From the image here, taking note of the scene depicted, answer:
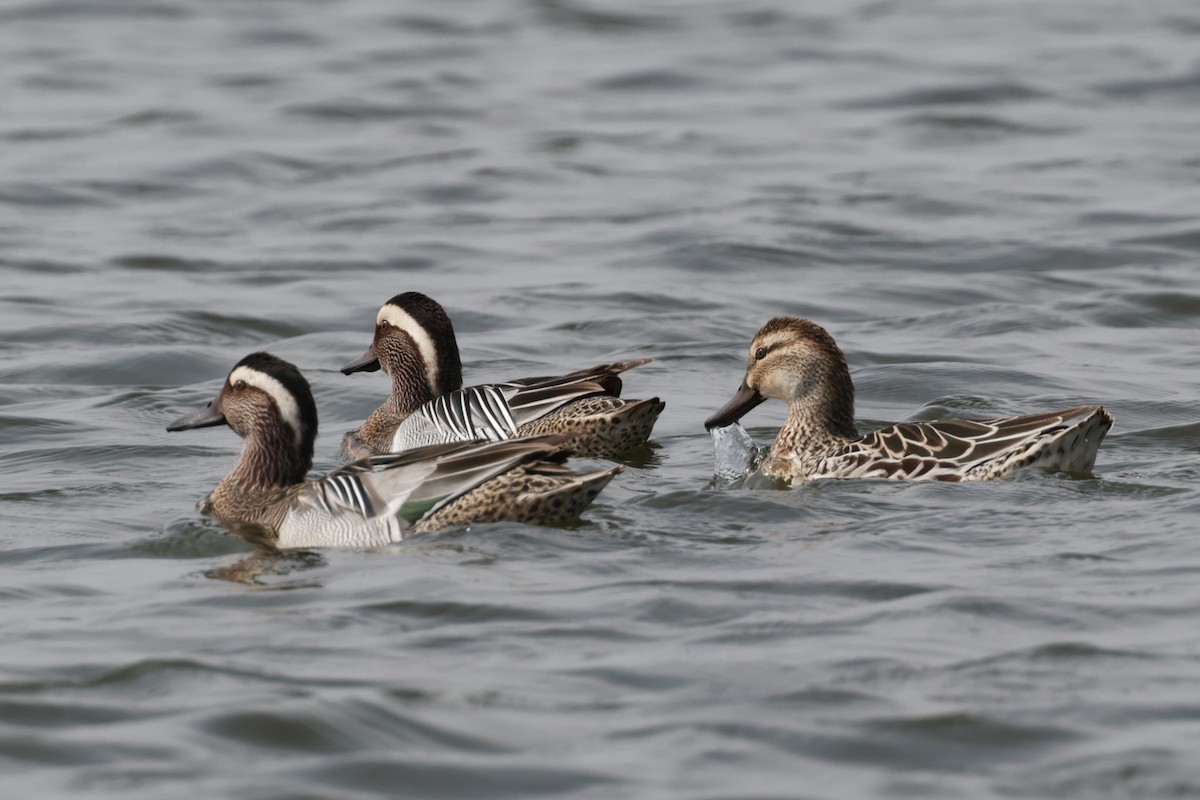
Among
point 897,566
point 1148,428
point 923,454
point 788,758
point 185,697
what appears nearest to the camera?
point 788,758

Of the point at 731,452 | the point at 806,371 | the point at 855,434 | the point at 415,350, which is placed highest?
the point at 806,371

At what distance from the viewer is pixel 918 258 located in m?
17.8

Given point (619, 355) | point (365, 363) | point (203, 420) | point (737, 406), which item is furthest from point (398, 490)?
point (619, 355)

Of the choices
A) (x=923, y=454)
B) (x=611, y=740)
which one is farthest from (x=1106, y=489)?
(x=611, y=740)

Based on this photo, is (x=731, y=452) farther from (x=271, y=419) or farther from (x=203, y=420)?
(x=203, y=420)

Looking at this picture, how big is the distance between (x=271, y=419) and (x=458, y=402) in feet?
6.88

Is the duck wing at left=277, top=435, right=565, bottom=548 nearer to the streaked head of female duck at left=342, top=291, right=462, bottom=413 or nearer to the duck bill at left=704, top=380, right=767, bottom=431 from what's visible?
the duck bill at left=704, top=380, right=767, bottom=431

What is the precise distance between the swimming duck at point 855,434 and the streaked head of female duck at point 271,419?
235 centimetres

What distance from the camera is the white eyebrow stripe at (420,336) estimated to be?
12.5 meters

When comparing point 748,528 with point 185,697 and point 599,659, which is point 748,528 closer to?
point 599,659

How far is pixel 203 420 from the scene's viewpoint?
34.3ft

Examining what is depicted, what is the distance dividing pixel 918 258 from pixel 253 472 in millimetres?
8981

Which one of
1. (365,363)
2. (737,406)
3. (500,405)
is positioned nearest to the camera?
(737,406)

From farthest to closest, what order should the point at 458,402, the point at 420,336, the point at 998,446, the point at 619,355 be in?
the point at 619,355, the point at 420,336, the point at 458,402, the point at 998,446
